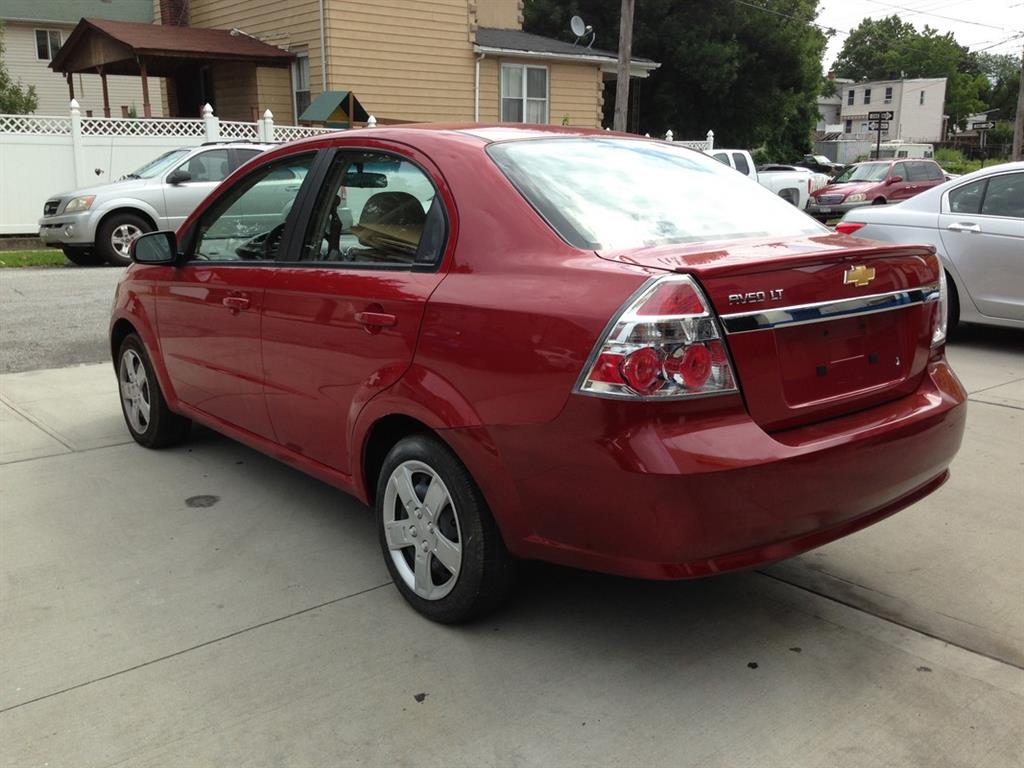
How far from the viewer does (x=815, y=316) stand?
2.85 metres

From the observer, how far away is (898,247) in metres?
3.18

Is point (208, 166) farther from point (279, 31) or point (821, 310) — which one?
point (821, 310)

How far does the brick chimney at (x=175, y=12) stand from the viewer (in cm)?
2398

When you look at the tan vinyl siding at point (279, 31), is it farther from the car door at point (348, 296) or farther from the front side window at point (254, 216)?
the car door at point (348, 296)

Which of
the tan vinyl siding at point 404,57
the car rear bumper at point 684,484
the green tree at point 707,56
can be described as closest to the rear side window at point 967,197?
the car rear bumper at point 684,484

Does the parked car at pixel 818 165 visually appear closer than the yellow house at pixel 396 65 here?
No

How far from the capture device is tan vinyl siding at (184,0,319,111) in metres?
20.2

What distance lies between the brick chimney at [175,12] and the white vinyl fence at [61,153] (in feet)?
25.4

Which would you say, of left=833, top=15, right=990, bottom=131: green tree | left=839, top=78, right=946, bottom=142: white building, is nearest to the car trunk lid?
left=839, top=78, right=946, bottom=142: white building

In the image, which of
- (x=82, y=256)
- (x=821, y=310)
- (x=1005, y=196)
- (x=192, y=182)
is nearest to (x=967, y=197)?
(x=1005, y=196)

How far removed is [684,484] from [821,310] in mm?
751

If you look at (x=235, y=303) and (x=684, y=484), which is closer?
(x=684, y=484)

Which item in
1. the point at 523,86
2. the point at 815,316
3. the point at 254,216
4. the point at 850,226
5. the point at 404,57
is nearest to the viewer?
the point at 815,316

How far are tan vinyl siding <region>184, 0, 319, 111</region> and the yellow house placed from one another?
2cm
